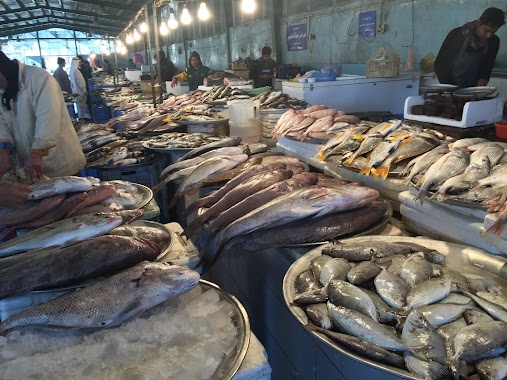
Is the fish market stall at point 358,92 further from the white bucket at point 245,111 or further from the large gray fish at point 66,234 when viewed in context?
the large gray fish at point 66,234

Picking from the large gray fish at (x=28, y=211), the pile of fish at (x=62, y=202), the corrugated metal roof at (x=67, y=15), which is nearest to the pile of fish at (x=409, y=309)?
the pile of fish at (x=62, y=202)

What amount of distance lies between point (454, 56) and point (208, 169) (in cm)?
416

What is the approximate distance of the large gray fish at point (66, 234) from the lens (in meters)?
→ 2.14

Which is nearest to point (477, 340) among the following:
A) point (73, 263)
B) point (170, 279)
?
point (170, 279)

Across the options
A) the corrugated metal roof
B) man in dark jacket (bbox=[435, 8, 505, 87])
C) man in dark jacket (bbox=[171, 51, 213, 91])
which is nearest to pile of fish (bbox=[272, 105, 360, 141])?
man in dark jacket (bbox=[435, 8, 505, 87])

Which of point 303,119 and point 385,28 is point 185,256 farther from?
point 385,28

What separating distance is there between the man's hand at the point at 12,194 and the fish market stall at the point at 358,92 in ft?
11.8

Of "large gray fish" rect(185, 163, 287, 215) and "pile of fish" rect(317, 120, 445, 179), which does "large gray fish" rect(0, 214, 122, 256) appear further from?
"pile of fish" rect(317, 120, 445, 179)

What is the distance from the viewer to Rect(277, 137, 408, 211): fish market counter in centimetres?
258

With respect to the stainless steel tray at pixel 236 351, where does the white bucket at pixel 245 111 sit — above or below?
above

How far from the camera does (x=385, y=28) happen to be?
7.73 metres

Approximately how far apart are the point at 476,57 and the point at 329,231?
4.49 metres

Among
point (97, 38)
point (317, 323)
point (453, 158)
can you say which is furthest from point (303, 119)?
point (97, 38)

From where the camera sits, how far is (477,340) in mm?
1277
